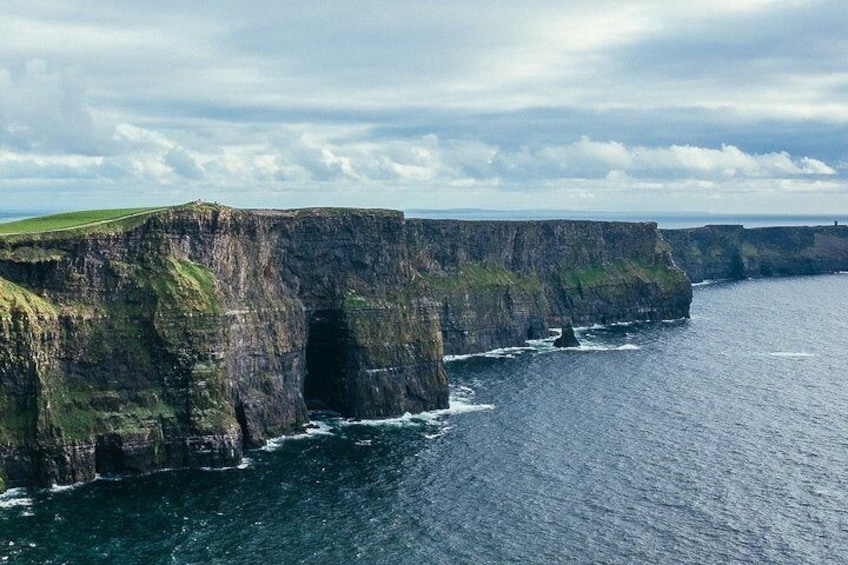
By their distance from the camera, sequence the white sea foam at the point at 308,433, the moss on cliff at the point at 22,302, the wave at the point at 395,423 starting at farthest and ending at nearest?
the wave at the point at 395,423 < the white sea foam at the point at 308,433 < the moss on cliff at the point at 22,302

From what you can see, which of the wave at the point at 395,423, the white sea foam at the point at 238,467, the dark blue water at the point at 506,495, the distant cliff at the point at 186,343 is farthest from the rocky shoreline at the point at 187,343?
the dark blue water at the point at 506,495

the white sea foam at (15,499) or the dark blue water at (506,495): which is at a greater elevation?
the white sea foam at (15,499)

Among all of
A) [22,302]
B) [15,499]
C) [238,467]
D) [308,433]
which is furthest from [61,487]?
[308,433]

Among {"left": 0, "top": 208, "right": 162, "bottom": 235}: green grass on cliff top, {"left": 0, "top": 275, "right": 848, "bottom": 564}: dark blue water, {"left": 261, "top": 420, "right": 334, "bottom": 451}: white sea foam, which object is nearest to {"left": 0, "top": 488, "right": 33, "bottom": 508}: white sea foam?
{"left": 0, "top": 275, "right": 848, "bottom": 564}: dark blue water

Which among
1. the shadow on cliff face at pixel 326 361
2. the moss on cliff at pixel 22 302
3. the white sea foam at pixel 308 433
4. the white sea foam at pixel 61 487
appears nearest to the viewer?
the white sea foam at pixel 61 487

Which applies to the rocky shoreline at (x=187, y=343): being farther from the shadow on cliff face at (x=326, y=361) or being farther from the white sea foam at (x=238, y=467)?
the white sea foam at (x=238, y=467)

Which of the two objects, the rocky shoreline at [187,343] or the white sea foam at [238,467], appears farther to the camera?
the white sea foam at [238,467]
